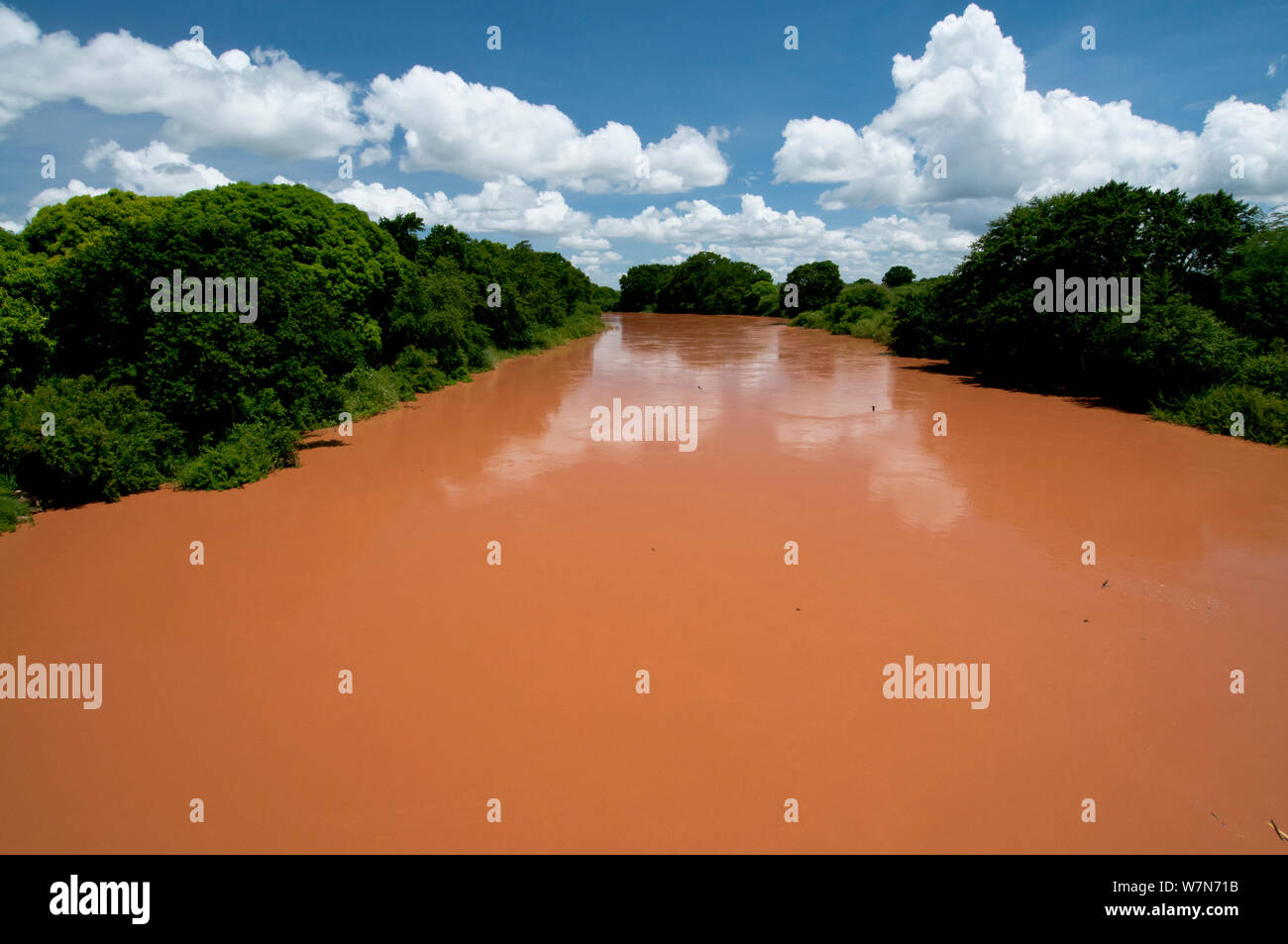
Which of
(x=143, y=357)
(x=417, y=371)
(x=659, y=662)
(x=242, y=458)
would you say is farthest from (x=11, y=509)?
(x=417, y=371)

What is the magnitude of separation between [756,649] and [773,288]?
84.9 metres

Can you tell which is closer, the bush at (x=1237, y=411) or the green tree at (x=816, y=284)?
the bush at (x=1237, y=411)

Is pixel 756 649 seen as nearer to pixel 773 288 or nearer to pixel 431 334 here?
pixel 431 334

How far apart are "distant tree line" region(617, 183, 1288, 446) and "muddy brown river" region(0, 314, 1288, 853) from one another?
218 inches

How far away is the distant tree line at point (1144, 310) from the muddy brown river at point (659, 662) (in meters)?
5.54

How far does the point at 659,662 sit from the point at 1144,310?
1903 cm

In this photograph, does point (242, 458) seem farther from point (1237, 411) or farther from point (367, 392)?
point (1237, 411)

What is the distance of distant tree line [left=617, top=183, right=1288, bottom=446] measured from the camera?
1597 centimetres

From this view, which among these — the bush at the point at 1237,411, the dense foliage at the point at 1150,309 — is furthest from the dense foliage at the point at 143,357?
the dense foliage at the point at 1150,309

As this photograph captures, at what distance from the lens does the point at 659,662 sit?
596cm

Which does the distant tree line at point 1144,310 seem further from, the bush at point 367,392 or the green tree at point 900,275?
the green tree at point 900,275

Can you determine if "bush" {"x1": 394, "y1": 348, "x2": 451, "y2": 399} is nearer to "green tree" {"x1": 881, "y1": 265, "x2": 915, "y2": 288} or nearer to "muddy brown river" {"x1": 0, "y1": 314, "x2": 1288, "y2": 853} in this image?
"muddy brown river" {"x1": 0, "y1": 314, "x2": 1288, "y2": 853}

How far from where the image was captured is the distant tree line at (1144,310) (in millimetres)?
15969
